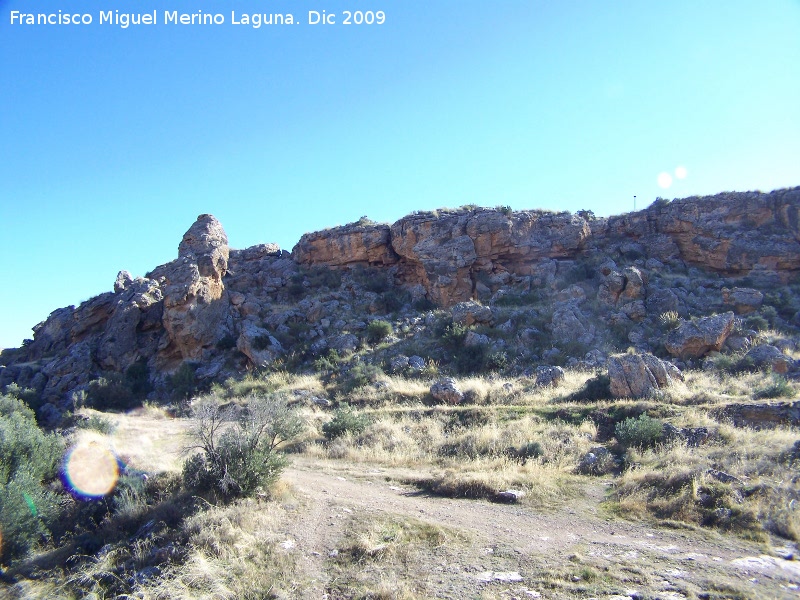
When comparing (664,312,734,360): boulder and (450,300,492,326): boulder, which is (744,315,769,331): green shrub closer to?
(664,312,734,360): boulder

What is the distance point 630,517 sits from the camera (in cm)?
720

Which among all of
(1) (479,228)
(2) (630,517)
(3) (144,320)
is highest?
(1) (479,228)

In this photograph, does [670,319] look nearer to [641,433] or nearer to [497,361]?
[497,361]

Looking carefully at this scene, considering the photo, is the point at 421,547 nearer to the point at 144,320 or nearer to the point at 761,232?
the point at 144,320

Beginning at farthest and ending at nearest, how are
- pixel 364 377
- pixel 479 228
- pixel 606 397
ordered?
pixel 479 228, pixel 364 377, pixel 606 397

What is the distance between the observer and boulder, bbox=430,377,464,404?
14.8 metres

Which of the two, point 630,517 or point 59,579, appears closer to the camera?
point 59,579

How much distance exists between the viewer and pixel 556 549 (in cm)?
624

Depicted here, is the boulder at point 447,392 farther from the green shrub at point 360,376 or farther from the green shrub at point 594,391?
the green shrub at point 360,376

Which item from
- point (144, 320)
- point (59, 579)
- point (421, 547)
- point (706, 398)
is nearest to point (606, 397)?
point (706, 398)

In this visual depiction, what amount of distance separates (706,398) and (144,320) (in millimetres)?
24541

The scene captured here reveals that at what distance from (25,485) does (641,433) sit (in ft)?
38.2

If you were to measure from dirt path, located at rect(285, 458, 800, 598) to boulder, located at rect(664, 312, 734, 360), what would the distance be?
11.0m

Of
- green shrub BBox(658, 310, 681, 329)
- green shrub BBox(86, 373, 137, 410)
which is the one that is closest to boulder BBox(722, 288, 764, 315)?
green shrub BBox(658, 310, 681, 329)
